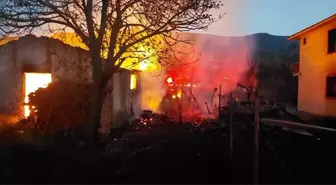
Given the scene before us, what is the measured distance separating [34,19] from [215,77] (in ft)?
123

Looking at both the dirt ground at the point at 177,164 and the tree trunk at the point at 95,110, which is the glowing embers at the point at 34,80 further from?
the dirt ground at the point at 177,164

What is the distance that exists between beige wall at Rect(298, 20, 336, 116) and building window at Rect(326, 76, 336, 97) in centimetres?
30

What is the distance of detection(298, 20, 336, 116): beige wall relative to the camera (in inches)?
831

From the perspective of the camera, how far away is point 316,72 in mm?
22953

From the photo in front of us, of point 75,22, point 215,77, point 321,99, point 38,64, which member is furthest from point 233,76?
point 75,22

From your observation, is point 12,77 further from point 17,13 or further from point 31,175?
point 31,175

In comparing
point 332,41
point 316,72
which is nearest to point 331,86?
point 316,72

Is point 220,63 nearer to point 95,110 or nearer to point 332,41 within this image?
point 332,41

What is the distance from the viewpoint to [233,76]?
4153 centimetres

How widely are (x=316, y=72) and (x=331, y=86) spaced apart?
2.00 m

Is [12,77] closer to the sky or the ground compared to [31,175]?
closer to the sky

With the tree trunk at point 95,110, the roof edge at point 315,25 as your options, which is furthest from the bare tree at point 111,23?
the roof edge at point 315,25

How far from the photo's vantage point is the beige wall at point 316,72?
69.3 ft

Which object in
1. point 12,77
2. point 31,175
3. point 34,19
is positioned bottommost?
point 31,175
